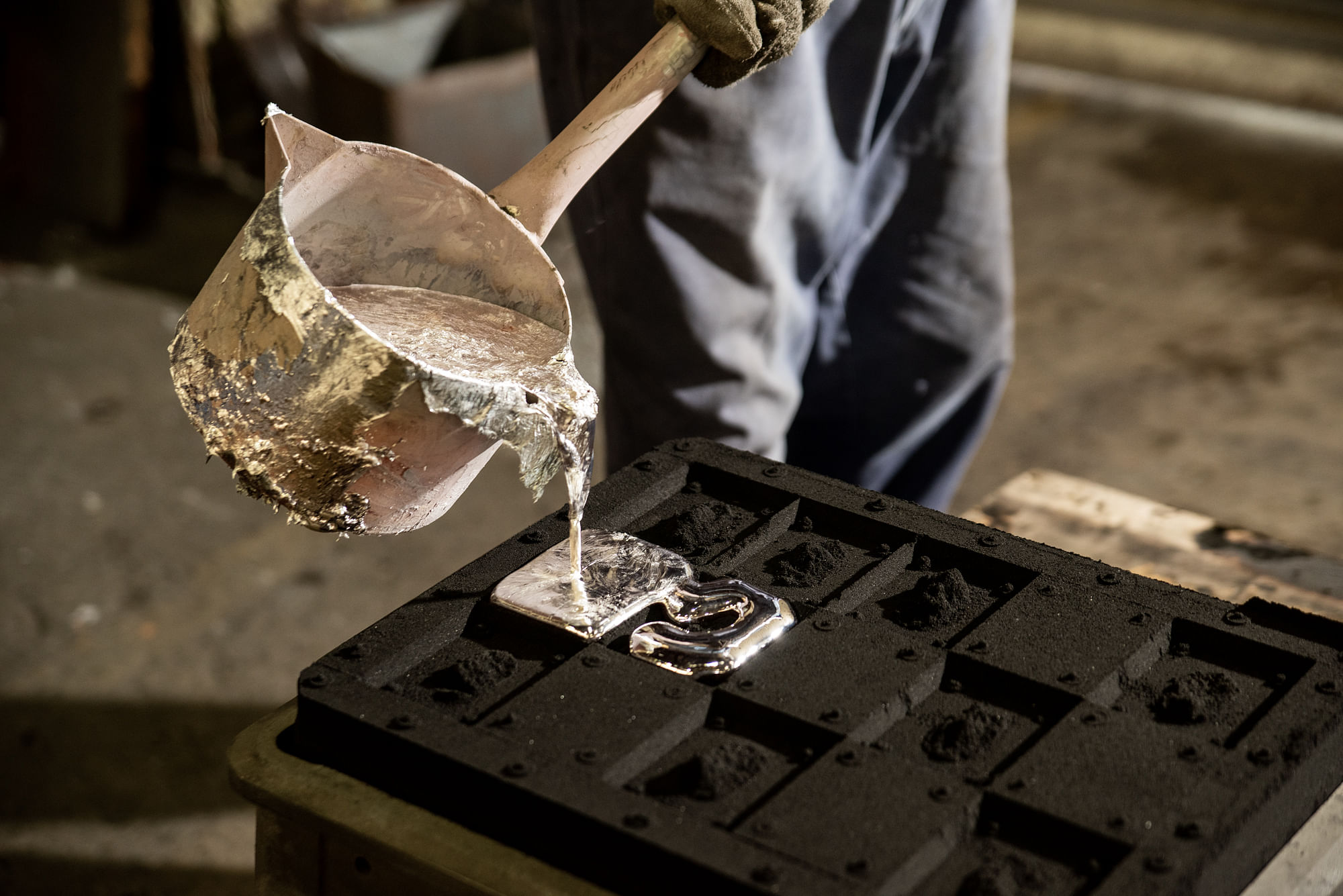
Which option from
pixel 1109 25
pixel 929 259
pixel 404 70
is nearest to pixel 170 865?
pixel 929 259

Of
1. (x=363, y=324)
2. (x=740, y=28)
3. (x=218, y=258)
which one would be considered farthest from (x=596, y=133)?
(x=218, y=258)

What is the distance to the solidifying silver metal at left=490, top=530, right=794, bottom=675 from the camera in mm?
1173

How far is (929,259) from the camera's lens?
1948 mm

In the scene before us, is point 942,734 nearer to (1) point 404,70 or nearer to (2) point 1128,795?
(2) point 1128,795

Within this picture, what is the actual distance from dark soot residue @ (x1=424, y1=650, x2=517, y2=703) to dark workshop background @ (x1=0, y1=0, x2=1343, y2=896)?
1.05 metres

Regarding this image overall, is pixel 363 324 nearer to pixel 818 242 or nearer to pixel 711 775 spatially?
pixel 711 775

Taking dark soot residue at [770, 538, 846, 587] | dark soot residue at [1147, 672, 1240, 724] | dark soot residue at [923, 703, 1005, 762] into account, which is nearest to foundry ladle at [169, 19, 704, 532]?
dark soot residue at [770, 538, 846, 587]

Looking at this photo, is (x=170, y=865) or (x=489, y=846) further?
(x=170, y=865)

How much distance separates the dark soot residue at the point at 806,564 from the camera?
1275 millimetres

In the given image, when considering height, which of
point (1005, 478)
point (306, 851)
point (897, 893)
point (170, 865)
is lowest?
point (170, 865)

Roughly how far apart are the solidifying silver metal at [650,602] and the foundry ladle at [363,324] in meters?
0.11

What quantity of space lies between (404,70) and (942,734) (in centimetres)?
310

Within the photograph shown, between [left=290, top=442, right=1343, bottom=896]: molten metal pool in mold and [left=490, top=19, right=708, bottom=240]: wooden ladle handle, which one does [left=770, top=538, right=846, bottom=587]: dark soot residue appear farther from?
[left=490, top=19, right=708, bottom=240]: wooden ladle handle

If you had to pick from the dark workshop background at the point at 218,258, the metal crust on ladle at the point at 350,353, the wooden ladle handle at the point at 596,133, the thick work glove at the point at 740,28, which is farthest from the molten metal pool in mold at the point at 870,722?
the dark workshop background at the point at 218,258
